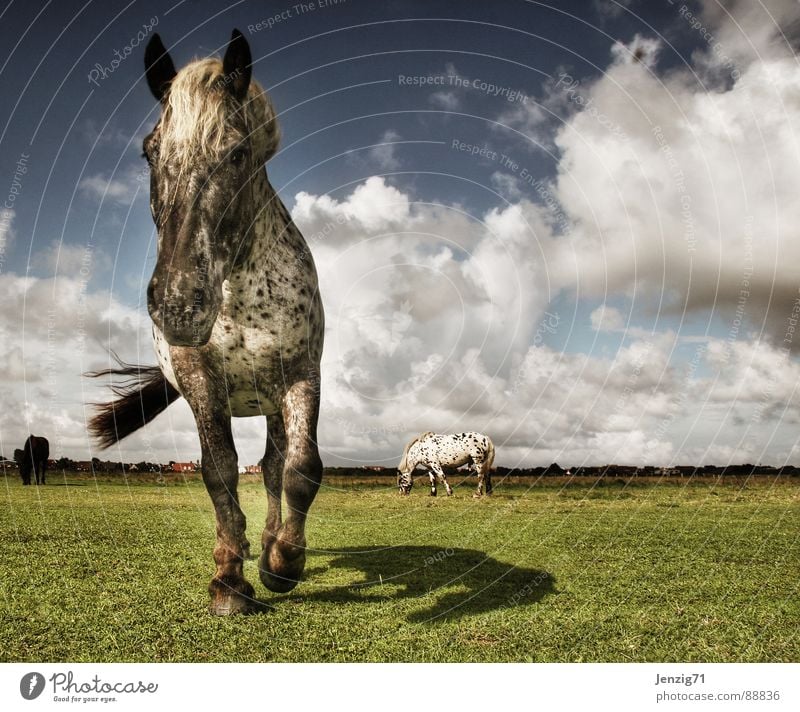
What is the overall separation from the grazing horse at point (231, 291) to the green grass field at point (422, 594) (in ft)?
2.07

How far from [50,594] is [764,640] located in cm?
568

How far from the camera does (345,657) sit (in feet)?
12.6

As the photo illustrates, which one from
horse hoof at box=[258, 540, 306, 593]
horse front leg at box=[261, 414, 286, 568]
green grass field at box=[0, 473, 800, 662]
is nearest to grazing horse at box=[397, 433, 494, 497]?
green grass field at box=[0, 473, 800, 662]

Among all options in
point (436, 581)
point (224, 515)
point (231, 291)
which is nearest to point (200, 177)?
point (231, 291)

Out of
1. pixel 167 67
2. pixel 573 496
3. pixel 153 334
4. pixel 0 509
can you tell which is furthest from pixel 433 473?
pixel 167 67

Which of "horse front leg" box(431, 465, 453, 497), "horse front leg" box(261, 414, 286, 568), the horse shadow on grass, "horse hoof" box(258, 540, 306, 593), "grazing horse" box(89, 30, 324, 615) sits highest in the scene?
"grazing horse" box(89, 30, 324, 615)

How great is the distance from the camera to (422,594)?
212 inches

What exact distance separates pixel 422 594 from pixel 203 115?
4.29m

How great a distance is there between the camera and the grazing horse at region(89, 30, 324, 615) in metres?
3.87

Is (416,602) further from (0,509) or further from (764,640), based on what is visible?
(0,509)

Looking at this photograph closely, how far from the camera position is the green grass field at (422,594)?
Result: 400cm

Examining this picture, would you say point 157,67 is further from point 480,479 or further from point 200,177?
point 480,479

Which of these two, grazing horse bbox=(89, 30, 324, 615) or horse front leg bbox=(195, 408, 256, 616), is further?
horse front leg bbox=(195, 408, 256, 616)

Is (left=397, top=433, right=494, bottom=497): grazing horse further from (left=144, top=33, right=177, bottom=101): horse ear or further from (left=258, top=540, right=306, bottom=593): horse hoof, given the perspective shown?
(left=144, top=33, right=177, bottom=101): horse ear
